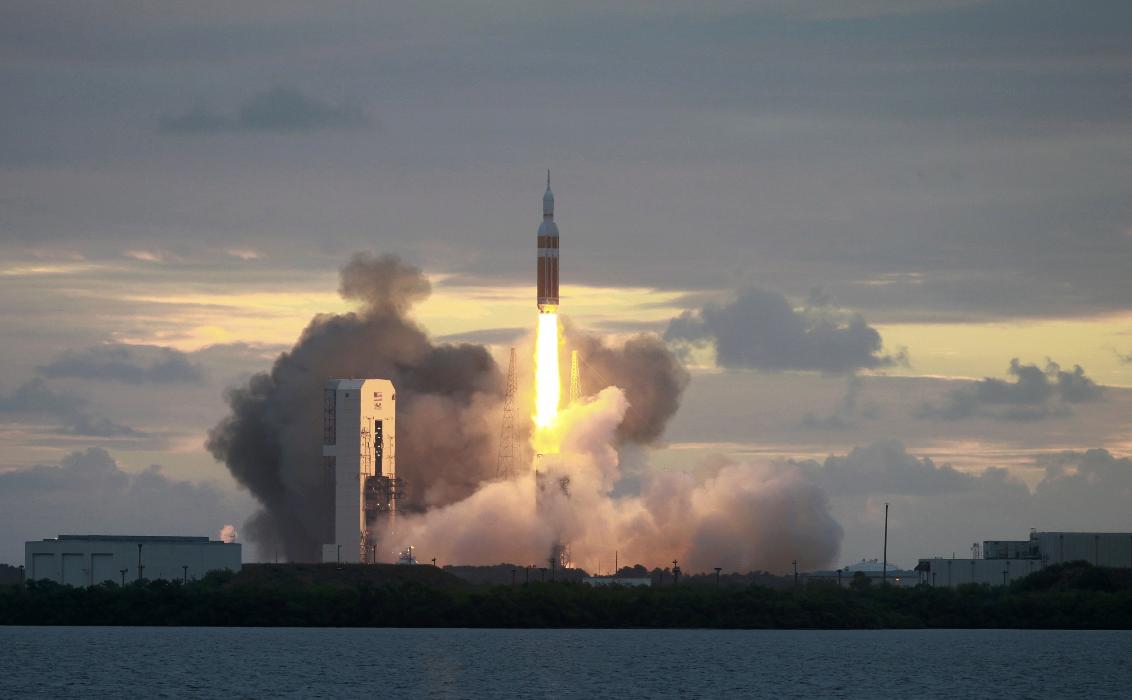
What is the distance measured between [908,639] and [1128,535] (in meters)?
19.5

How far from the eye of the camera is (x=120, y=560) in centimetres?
15400

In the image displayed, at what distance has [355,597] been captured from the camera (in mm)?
146000

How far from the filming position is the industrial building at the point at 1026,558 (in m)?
164

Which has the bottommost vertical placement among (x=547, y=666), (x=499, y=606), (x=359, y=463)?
(x=547, y=666)

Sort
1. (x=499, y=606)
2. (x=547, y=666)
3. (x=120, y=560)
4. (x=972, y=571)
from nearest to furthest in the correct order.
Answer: (x=547, y=666) → (x=499, y=606) → (x=120, y=560) → (x=972, y=571)

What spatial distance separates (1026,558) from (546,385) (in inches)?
1778

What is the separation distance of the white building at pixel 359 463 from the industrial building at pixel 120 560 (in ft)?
28.4

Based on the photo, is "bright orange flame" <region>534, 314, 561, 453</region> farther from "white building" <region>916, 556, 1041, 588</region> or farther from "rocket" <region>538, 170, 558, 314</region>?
"white building" <region>916, 556, 1041, 588</region>

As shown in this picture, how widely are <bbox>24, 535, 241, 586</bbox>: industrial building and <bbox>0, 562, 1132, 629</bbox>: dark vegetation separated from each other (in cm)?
317

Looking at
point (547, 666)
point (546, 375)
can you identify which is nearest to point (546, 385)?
point (546, 375)

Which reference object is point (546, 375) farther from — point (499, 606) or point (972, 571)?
point (972, 571)

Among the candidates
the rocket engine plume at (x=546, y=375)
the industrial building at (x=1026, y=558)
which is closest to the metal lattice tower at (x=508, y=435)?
the rocket engine plume at (x=546, y=375)

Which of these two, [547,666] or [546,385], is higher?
[546,385]

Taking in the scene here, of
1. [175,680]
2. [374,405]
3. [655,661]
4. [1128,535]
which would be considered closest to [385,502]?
[374,405]
